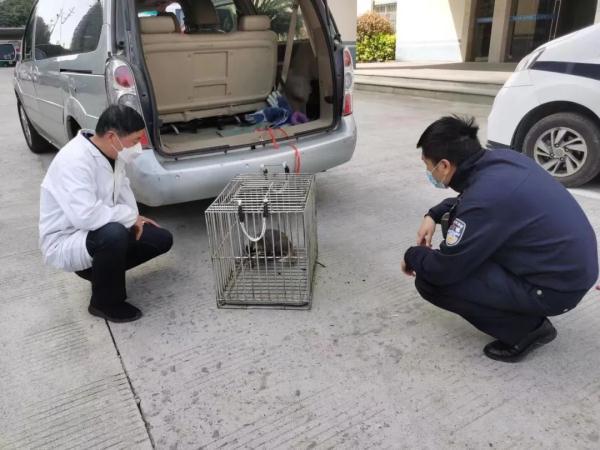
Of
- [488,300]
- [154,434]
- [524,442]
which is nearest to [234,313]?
[154,434]

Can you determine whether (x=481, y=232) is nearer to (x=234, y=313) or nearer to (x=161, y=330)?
(x=234, y=313)

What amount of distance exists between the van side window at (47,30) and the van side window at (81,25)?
165mm

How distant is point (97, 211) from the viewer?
7.72 feet

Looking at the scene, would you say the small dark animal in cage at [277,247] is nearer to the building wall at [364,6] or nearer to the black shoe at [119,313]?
the black shoe at [119,313]

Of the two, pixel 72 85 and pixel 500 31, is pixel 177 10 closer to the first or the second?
pixel 72 85

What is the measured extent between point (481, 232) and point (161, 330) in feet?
5.07

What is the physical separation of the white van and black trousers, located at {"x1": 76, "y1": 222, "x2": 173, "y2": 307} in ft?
10.4

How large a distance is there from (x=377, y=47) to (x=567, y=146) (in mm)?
12959

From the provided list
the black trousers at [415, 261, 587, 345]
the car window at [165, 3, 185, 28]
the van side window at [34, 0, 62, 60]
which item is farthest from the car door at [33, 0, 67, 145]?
the black trousers at [415, 261, 587, 345]

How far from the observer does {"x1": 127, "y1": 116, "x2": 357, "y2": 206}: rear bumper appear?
2.94 m

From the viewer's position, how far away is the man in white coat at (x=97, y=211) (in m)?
2.32

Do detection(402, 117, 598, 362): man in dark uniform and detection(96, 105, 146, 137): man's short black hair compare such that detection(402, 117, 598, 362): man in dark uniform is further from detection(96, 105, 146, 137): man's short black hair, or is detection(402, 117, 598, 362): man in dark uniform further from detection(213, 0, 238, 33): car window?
detection(213, 0, 238, 33): car window

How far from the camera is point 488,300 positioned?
2.04 m

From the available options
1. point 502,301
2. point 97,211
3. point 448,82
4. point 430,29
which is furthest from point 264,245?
point 430,29
